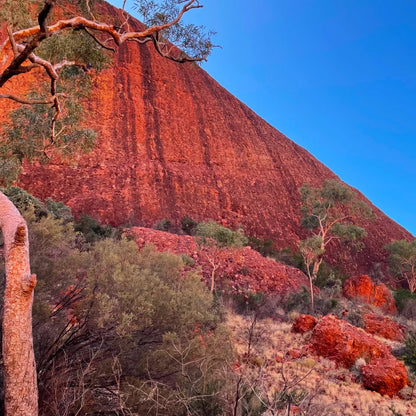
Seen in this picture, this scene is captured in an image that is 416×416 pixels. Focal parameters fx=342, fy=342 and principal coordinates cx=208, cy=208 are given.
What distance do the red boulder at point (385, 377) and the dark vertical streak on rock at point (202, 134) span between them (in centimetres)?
2079

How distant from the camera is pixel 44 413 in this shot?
2.68 metres

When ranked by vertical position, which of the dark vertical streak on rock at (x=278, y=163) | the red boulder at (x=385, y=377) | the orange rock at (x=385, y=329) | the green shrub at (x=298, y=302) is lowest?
the red boulder at (x=385, y=377)

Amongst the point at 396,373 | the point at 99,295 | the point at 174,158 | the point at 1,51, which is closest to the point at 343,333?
the point at 396,373

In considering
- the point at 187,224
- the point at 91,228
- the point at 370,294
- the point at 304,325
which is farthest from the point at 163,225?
the point at 304,325

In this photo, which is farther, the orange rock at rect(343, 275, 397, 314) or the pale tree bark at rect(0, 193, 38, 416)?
the orange rock at rect(343, 275, 397, 314)

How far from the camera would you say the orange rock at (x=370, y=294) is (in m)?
17.4

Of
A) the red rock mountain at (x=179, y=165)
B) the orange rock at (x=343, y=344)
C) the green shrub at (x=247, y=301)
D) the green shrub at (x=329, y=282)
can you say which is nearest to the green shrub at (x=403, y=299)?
the green shrub at (x=329, y=282)

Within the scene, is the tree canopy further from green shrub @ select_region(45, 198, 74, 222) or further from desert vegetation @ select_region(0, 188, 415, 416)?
green shrub @ select_region(45, 198, 74, 222)

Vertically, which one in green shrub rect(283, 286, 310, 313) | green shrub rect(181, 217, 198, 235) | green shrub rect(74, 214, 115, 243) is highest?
green shrub rect(181, 217, 198, 235)

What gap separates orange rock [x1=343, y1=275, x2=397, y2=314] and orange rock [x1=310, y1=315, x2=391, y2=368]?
31.1ft

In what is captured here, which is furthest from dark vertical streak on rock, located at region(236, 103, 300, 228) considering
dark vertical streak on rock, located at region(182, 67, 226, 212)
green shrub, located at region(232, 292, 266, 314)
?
green shrub, located at region(232, 292, 266, 314)

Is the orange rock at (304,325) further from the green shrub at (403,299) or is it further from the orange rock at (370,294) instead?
the green shrub at (403,299)

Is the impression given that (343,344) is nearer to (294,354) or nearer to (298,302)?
(294,354)

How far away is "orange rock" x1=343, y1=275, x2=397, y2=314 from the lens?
1742 cm
